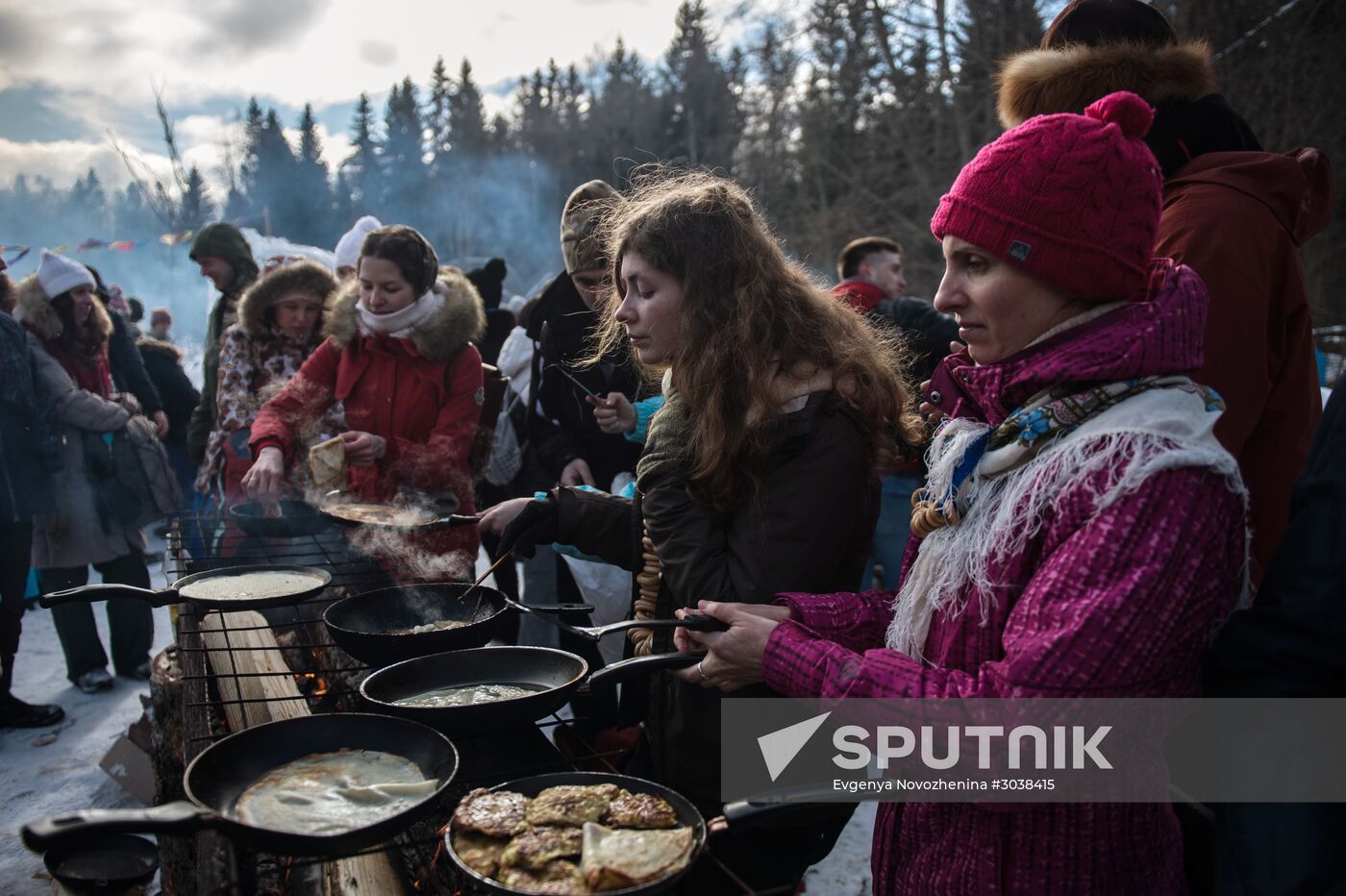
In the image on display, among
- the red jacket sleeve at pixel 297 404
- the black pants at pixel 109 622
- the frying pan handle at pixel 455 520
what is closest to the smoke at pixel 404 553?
the frying pan handle at pixel 455 520

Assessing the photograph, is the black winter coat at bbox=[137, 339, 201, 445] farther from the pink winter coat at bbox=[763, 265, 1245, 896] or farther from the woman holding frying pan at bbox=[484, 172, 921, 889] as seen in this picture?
the pink winter coat at bbox=[763, 265, 1245, 896]

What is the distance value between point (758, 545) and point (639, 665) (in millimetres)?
460

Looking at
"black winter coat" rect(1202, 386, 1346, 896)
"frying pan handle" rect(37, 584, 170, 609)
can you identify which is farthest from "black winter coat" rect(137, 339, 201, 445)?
"black winter coat" rect(1202, 386, 1346, 896)

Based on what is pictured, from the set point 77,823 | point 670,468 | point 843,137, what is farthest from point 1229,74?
point 77,823

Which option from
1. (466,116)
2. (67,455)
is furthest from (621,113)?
(67,455)

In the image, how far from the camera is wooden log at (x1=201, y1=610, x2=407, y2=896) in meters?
1.83

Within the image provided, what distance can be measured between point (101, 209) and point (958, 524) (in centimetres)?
6278

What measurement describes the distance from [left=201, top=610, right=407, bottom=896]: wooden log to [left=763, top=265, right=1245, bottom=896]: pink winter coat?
110cm

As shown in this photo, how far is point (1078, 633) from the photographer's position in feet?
3.78

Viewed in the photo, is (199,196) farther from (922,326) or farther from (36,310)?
(922,326)

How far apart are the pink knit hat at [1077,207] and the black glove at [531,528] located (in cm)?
164

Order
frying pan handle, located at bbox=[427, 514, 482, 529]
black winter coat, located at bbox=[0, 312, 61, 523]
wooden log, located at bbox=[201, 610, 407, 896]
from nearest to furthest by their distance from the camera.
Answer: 1. wooden log, located at bbox=[201, 610, 407, 896]
2. frying pan handle, located at bbox=[427, 514, 482, 529]
3. black winter coat, located at bbox=[0, 312, 61, 523]

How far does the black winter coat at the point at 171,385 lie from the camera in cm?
689

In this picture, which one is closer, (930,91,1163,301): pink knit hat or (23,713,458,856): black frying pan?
(23,713,458,856): black frying pan
